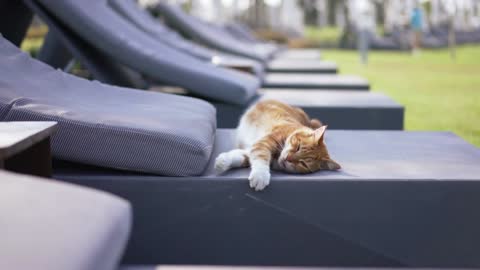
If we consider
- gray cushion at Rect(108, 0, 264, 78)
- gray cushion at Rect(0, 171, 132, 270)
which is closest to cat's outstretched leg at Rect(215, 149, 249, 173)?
gray cushion at Rect(0, 171, 132, 270)

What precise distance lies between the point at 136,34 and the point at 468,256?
2.60 meters

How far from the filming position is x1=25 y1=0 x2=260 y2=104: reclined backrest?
340 cm

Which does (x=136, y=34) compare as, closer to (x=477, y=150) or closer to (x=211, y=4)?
(x=477, y=150)

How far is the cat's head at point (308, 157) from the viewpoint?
213cm

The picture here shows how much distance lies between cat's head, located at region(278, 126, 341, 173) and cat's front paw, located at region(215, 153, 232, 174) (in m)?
0.20

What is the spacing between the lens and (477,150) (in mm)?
2504

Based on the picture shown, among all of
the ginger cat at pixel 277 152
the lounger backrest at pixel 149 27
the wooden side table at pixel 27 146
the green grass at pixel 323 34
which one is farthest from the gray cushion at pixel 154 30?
the green grass at pixel 323 34

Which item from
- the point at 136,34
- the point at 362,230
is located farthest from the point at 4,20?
the point at 362,230

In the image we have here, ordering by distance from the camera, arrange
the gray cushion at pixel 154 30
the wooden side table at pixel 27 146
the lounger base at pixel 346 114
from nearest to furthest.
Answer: the wooden side table at pixel 27 146 → the lounger base at pixel 346 114 → the gray cushion at pixel 154 30

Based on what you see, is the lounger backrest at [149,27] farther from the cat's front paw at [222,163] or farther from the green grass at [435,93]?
the cat's front paw at [222,163]

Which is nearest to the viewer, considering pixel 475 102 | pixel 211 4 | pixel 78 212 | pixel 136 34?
pixel 78 212

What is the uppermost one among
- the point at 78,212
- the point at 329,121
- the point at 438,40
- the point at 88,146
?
the point at 78,212

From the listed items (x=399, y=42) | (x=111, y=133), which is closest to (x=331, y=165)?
(x=111, y=133)

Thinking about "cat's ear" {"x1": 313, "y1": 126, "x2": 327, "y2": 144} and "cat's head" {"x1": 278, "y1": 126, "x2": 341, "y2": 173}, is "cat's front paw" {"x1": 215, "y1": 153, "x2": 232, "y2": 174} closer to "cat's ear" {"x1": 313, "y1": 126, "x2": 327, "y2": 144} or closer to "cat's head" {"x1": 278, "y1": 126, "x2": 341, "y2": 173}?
"cat's head" {"x1": 278, "y1": 126, "x2": 341, "y2": 173}
